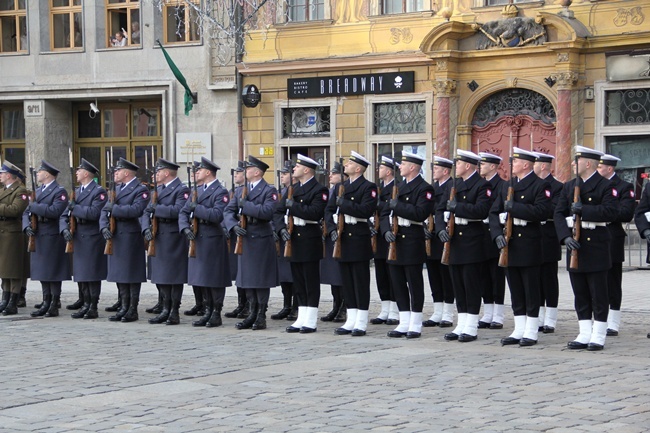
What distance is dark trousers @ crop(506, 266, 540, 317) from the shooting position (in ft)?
38.8

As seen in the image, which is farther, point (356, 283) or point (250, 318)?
point (250, 318)

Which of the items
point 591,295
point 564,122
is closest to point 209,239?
point 591,295

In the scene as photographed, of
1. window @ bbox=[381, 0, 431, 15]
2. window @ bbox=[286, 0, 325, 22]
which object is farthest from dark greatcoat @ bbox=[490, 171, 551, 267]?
window @ bbox=[286, 0, 325, 22]

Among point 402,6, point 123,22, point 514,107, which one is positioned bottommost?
point 514,107

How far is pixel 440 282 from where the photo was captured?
1375 centimetres

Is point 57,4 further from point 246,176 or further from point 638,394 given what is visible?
point 638,394

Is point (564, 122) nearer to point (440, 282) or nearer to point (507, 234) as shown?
point (440, 282)

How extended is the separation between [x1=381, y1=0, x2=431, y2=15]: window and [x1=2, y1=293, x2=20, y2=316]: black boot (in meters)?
12.8

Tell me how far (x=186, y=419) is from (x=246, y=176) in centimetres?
553

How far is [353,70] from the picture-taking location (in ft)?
86.9

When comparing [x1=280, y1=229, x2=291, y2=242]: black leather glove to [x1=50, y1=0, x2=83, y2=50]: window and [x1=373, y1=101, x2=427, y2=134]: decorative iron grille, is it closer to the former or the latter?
[x1=373, y1=101, x2=427, y2=134]: decorative iron grille

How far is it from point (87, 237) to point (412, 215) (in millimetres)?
4227

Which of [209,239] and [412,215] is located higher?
[412,215]

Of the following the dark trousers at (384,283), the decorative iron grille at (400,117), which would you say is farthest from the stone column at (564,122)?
the dark trousers at (384,283)
